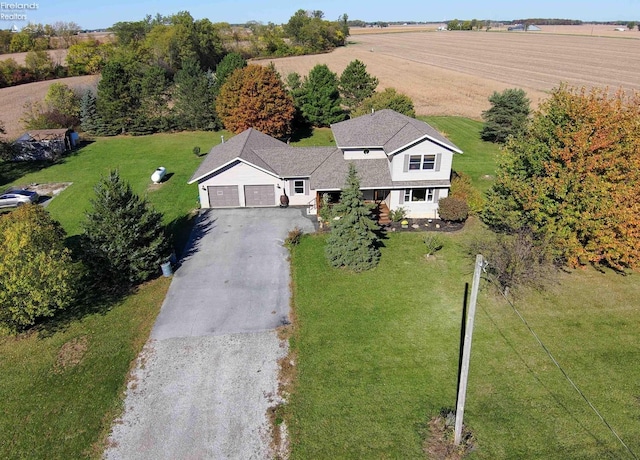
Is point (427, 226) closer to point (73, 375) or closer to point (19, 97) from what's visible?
point (73, 375)

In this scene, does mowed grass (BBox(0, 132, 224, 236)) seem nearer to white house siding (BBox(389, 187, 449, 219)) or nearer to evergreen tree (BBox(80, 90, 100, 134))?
evergreen tree (BBox(80, 90, 100, 134))

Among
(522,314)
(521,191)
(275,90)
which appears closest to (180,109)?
(275,90)

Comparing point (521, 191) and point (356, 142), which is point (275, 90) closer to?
point (356, 142)

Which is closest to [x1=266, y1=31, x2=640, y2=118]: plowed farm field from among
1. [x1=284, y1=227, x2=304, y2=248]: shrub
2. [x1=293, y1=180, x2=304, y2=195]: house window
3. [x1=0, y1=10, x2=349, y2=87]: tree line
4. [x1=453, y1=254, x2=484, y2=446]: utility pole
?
[x1=0, y1=10, x2=349, y2=87]: tree line

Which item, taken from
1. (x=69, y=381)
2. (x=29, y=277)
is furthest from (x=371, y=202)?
(x=69, y=381)

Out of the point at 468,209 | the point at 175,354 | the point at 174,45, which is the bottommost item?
the point at 175,354

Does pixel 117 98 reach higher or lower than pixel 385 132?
higher
